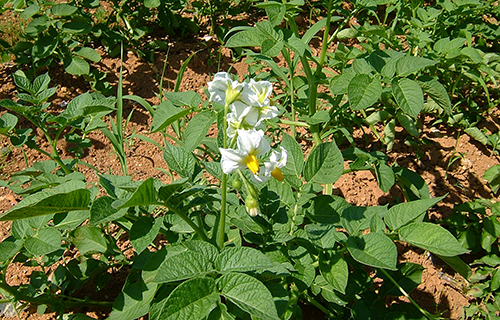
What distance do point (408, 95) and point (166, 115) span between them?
853 mm

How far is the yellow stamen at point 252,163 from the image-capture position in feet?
3.51

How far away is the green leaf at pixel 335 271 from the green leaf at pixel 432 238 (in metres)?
0.21

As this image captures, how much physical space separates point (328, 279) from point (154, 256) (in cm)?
54

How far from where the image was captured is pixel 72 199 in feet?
3.53

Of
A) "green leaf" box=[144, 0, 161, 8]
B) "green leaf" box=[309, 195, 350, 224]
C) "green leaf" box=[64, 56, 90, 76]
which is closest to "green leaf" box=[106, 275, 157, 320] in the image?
"green leaf" box=[309, 195, 350, 224]

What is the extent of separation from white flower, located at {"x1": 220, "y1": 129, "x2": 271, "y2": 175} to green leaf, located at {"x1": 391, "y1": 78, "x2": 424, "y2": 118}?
63 centimetres

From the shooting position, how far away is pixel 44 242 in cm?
127

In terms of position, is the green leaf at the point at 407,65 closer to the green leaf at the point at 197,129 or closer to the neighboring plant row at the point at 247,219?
the neighboring plant row at the point at 247,219

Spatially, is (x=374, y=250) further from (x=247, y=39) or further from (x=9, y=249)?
(x=9, y=249)

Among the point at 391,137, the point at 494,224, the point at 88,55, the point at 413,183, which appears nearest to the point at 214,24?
the point at 88,55

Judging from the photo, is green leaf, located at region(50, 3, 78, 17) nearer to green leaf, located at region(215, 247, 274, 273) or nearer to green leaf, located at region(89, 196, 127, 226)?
green leaf, located at region(89, 196, 127, 226)

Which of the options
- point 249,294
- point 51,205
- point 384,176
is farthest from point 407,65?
point 51,205

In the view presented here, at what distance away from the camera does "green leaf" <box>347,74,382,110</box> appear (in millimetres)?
1435

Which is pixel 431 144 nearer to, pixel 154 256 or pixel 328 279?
pixel 328 279
